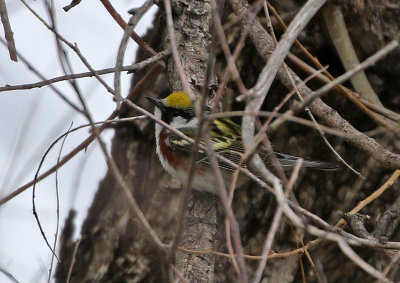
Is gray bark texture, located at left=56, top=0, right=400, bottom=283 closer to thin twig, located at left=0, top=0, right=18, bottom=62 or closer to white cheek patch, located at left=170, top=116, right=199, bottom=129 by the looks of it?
white cheek patch, located at left=170, top=116, right=199, bottom=129

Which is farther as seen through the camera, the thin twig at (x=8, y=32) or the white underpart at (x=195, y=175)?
the white underpart at (x=195, y=175)

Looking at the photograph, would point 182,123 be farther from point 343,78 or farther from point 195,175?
point 343,78

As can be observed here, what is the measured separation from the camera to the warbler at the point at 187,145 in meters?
4.54

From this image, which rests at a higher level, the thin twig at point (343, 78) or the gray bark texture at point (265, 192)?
the gray bark texture at point (265, 192)

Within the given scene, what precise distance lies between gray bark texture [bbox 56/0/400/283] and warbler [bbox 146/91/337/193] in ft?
0.38

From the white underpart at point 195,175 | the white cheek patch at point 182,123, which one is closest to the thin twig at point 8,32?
the white underpart at point 195,175

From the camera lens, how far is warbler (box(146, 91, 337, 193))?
179 inches

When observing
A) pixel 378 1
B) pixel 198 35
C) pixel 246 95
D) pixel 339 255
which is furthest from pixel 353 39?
pixel 246 95

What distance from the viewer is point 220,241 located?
4.88m

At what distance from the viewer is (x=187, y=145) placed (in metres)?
4.78

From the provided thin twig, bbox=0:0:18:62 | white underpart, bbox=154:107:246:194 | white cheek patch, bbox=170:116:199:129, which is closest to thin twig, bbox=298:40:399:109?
thin twig, bbox=0:0:18:62

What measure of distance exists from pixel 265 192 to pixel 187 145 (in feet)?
2.25

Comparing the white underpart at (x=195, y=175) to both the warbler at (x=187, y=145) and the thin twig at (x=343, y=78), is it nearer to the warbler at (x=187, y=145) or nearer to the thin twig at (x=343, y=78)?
the warbler at (x=187, y=145)

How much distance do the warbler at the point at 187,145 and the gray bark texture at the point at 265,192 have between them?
0.12m
